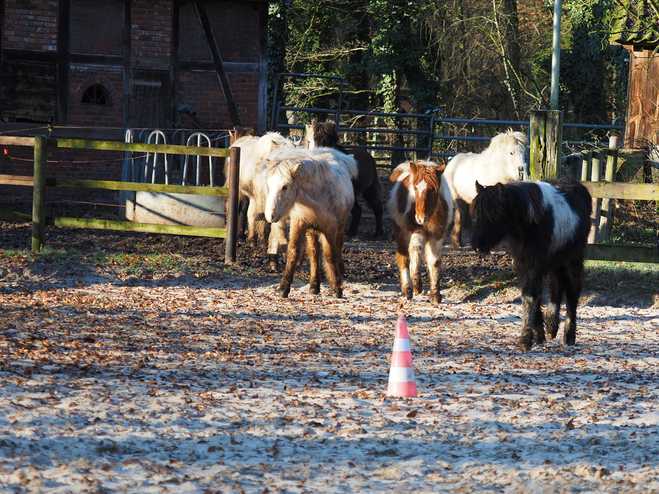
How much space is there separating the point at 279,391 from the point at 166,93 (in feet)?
38.4

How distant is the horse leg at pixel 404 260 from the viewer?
376 inches

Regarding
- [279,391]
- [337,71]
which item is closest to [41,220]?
[279,391]

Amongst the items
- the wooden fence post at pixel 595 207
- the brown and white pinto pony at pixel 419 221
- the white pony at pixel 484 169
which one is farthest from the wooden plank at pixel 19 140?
the wooden fence post at pixel 595 207

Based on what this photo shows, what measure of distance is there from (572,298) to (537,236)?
0.90m

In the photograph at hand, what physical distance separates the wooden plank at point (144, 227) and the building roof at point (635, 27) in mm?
9716

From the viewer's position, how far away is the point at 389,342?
23.6 feet

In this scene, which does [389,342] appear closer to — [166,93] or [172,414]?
[172,414]

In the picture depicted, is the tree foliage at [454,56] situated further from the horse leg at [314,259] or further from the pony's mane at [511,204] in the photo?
the pony's mane at [511,204]

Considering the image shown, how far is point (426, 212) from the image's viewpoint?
30.6 feet

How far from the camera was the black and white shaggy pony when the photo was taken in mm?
6883

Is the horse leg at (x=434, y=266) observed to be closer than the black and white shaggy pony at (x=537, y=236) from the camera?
No

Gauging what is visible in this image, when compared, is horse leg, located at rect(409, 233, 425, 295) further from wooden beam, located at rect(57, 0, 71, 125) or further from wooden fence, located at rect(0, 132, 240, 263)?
wooden beam, located at rect(57, 0, 71, 125)

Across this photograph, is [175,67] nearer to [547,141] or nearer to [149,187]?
[149,187]

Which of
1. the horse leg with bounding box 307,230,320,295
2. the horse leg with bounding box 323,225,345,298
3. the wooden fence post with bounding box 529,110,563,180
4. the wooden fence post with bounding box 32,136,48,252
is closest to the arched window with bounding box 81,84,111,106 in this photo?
the wooden fence post with bounding box 32,136,48,252
